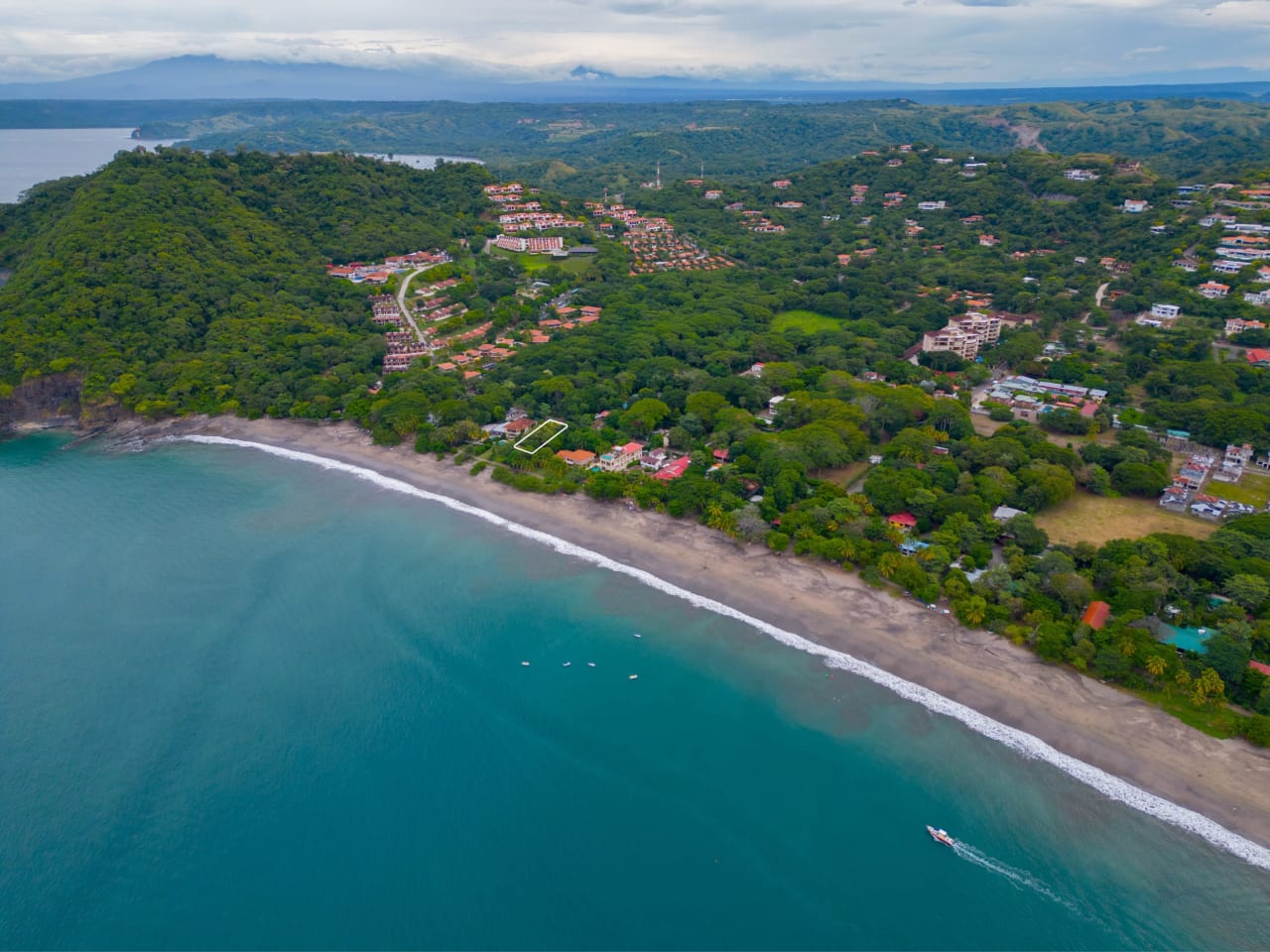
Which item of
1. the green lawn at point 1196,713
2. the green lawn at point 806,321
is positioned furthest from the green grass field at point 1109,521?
the green lawn at point 806,321

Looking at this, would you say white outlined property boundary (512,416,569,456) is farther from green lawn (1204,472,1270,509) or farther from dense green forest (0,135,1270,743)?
green lawn (1204,472,1270,509)

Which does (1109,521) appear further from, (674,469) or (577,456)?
(577,456)

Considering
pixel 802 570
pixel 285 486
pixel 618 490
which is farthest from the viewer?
pixel 285 486

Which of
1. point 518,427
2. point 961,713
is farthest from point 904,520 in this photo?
point 518,427

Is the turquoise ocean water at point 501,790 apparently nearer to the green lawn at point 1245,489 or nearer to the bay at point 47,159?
the green lawn at point 1245,489

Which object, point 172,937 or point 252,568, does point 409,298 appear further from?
point 172,937

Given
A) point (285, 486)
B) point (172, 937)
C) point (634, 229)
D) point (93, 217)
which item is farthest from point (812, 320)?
point (93, 217)

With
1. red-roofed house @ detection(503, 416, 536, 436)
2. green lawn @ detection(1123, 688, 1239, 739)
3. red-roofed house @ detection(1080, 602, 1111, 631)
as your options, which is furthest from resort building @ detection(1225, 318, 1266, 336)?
red-roofed house @ detection(503, 416, 536, 436)
